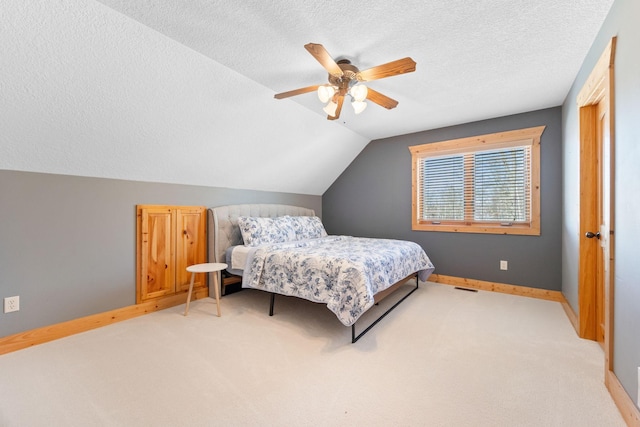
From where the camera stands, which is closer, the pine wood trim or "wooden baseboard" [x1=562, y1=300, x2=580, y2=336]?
the pine wood trim

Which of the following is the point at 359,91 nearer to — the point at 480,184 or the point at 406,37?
the point at 406,37

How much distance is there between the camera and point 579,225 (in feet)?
7.56

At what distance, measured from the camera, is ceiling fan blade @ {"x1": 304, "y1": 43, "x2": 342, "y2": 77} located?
163 centimetres

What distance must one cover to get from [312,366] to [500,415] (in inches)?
44.0

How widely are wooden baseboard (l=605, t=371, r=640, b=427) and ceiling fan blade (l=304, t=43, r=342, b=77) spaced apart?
2511 millimetres

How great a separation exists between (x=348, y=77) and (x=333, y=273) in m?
1.63

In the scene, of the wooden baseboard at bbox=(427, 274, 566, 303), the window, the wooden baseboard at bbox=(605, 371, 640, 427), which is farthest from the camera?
the window

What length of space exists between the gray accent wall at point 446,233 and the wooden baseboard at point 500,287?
0.06 m

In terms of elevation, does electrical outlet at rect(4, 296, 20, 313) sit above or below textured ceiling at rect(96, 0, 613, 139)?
below

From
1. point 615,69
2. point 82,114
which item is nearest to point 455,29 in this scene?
point 615,69

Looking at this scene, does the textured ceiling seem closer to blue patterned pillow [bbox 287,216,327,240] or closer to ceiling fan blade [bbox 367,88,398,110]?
ceiling fan blade [bbox 367,88,398,110]

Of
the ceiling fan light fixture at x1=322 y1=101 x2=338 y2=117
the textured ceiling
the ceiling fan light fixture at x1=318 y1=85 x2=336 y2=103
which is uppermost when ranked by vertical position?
the textured ceiling

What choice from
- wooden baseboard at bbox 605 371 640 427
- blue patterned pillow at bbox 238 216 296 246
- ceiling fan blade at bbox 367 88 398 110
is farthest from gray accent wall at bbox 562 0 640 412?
blue patterned pillow at bbox 238 216 296 246

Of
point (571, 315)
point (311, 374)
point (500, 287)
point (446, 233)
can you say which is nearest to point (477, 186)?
point (446, 233)
